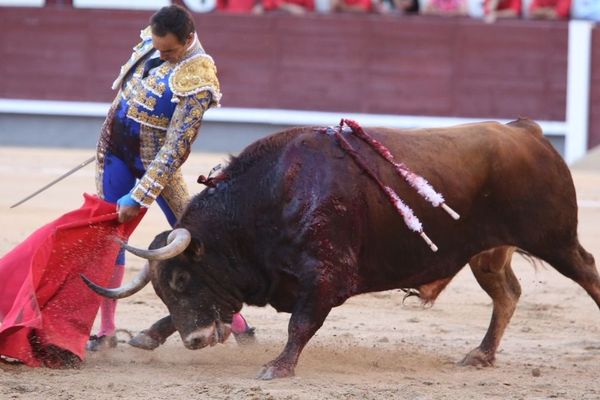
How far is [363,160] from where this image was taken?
4.20m

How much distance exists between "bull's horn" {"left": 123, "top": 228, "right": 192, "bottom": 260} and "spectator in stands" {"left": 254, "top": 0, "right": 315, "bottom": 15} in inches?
302

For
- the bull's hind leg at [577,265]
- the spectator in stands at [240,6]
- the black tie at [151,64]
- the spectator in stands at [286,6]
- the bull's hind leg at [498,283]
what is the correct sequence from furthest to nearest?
the spectator in stands at [240,6], the spectator in stands at [286,6], the bull's hind leg at [498,283], the bull's hind leg at [577,265], the black tie at [151,64]

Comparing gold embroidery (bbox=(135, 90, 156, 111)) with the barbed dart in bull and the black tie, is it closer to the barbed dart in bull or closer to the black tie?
the black tie

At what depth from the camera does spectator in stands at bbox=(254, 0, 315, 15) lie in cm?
1154

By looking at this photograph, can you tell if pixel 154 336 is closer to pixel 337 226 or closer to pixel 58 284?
pixel 58 284

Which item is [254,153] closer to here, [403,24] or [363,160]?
[363,160]

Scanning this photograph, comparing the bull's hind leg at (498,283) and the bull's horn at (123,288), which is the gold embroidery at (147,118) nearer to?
the bull's horn at (123,288)

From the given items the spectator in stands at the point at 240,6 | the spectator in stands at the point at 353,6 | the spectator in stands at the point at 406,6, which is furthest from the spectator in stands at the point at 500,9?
the spectator in stands at the point at 240,6

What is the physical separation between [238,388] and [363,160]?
846 mm

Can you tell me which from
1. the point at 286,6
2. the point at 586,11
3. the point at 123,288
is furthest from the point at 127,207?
the point at 586,11

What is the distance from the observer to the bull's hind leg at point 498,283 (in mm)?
4648

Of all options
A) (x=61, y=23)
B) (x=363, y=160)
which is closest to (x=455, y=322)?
(x=363, y=160)

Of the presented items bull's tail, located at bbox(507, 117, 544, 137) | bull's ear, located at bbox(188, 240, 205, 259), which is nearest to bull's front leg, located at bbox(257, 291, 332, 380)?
bull's ear, located at bbox(188, 240, 205, 259)

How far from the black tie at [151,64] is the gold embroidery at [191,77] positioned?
0.38 ft
